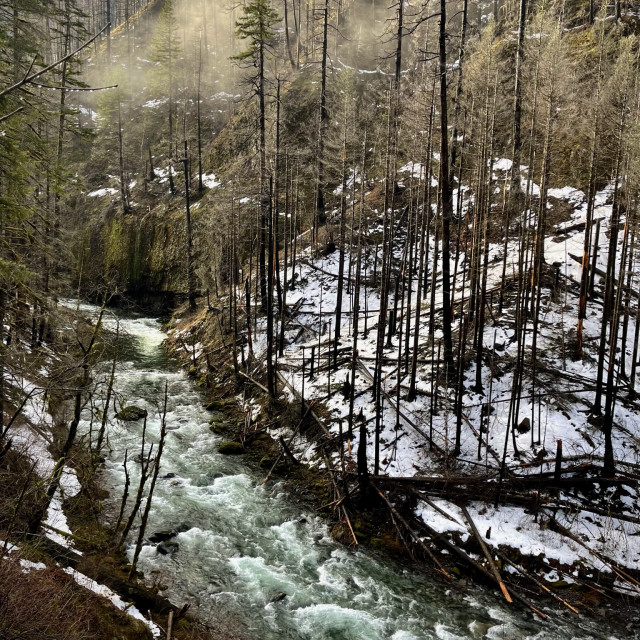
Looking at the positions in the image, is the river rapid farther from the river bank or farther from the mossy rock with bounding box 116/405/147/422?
the mossy rock with bounding box 116/405/147/422

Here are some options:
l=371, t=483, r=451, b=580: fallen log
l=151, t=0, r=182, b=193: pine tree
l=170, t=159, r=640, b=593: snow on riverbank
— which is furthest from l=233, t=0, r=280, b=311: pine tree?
l=151, t=0, r=182, b=193: pine tree

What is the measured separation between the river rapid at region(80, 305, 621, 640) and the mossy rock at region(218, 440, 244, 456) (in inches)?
18.2

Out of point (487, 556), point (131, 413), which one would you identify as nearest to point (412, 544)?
point (487, 556)

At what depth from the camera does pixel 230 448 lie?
640 inches

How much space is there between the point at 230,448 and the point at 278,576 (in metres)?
6.36

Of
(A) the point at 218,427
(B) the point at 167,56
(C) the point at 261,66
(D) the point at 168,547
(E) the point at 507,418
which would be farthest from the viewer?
(B) the point at 167,56

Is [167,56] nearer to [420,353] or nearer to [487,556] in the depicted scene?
[420,353]

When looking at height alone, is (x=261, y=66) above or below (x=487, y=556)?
above

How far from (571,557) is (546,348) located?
305 inches

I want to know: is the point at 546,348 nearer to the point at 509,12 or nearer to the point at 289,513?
the point at 289,513

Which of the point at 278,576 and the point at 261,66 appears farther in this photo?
the point at 261,66

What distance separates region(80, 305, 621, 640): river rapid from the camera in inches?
355

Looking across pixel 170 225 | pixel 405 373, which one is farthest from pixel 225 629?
pixel 170 225

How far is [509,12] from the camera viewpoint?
4034 cm
